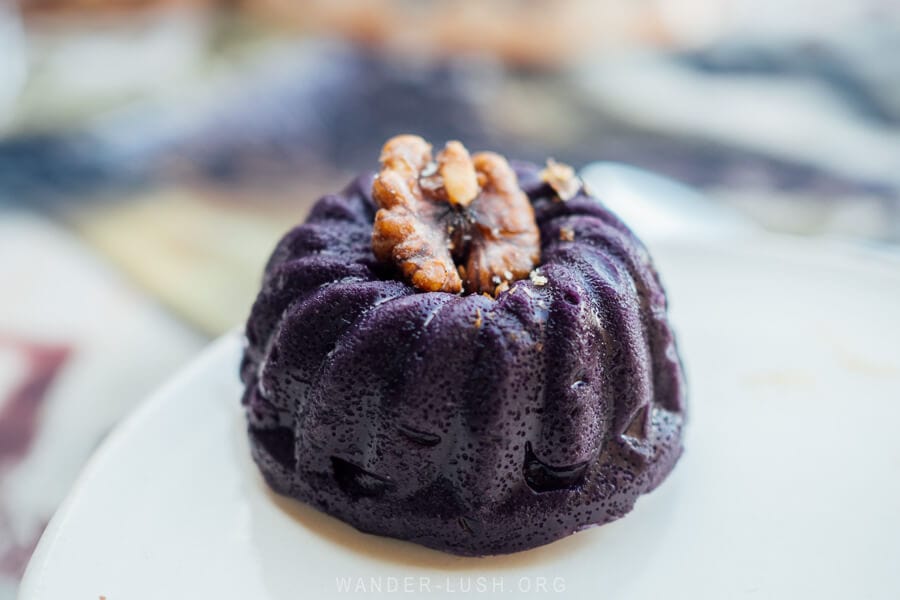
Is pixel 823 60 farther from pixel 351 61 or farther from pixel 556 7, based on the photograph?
pixel 351 61

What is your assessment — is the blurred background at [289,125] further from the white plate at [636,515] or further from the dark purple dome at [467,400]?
the dark purple dome at [467,400]

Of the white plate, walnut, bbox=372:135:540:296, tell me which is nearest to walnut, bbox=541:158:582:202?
walnut, bbox=372:135:540:296

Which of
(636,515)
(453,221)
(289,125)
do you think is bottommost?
(636,515)

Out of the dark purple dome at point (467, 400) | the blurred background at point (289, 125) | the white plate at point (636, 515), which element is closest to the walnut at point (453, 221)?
the dark purple dome at point (467, 400)

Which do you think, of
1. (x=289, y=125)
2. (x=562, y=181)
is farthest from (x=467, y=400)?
(x=289, y=125)

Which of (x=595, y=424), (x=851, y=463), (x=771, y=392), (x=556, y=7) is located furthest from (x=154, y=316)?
(x=556, y=7)

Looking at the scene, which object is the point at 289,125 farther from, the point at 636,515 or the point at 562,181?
the point at 636,515
